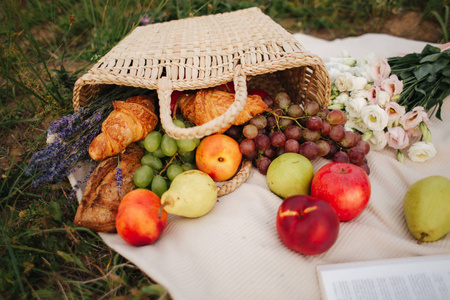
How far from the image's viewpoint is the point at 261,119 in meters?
1.78

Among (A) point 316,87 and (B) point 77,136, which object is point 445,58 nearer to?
(A) point 316,87

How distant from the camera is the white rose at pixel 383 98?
1.86 metres

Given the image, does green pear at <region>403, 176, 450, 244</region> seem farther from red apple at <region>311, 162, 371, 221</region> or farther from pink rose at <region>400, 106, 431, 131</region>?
pink rose at <region>400, 106, 431, 131</region>

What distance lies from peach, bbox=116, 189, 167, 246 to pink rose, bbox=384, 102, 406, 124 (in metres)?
1.58

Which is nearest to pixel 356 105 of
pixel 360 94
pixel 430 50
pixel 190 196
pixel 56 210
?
pixel 360 94

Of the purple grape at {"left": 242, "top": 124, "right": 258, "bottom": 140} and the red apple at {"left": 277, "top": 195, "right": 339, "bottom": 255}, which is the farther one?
the purple grape at {"left": 242, "top": 124, "right": 258, "bottom": 140}

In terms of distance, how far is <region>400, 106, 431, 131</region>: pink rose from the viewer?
5.92 feet

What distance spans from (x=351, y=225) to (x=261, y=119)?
0.81 m

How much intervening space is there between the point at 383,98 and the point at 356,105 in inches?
6.8

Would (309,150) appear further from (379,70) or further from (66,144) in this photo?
(66,144)

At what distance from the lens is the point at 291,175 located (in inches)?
64.2

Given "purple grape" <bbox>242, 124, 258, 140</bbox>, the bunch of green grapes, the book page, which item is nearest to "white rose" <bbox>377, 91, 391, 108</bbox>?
"purple grape" <bbox>242, 124, 258, 140</bbox>

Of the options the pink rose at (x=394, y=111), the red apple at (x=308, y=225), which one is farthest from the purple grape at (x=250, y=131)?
the pink rose at (x=394, y=111)

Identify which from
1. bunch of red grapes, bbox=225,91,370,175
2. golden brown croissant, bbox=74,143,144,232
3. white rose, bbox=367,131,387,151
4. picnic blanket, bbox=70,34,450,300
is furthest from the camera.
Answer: white rose, bbox=367,131,387,151
